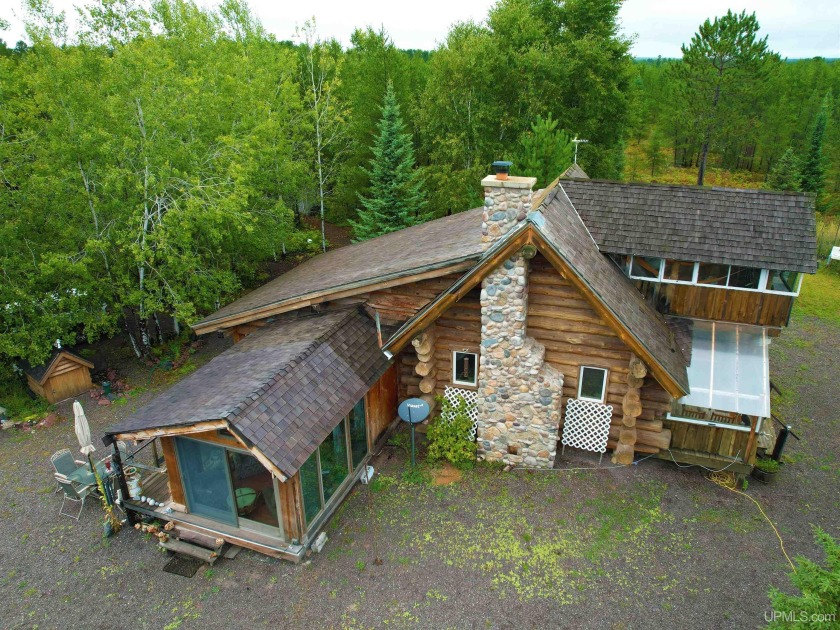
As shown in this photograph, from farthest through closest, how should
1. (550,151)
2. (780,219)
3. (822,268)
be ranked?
1. (822,268)
2. (550,151)
3. (780,219)

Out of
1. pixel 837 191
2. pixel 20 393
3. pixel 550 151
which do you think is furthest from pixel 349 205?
pixel 837 191

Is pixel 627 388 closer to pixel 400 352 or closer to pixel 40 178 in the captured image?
pixel 400 352

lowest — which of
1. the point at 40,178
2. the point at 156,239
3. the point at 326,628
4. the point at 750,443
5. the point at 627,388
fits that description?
the point at 326,628

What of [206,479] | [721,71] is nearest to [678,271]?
[206,479]

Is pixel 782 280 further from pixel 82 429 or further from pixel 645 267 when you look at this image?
pixel 82 429

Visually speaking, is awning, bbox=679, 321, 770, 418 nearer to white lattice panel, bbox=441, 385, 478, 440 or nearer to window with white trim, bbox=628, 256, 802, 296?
window with white trim, bbox=628, 256, 802, 296

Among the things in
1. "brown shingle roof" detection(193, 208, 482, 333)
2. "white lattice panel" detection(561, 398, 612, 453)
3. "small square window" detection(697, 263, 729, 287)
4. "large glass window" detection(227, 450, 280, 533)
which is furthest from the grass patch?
"large glass window" detection(227, 450, 280, 533)
